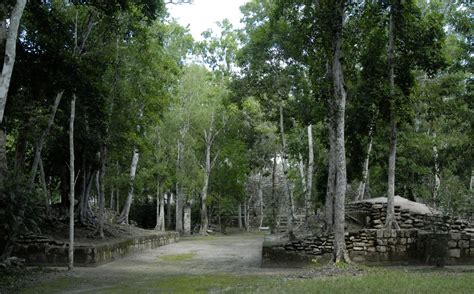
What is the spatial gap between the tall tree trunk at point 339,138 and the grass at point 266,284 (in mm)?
1163

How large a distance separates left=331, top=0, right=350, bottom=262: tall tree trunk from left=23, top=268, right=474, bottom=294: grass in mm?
1163

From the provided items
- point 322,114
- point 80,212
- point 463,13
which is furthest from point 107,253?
point 463,13

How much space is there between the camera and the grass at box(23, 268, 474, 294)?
7.80 meters

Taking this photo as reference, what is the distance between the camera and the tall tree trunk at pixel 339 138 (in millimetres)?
11314

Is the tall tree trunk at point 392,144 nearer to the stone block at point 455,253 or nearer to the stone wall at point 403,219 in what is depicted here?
the stone wall at point 403,219

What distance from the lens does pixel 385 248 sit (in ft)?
42.2

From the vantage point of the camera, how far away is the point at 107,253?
14.6 meters

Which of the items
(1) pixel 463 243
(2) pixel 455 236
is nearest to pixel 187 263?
(2) pixel 455 236

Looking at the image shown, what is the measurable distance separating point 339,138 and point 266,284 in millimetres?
4474

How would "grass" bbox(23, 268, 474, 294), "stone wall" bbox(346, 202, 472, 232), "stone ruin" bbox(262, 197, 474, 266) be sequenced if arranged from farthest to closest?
"stone wall" bbox(346, 202, 472, 232)
"stone ruin" bbox(262, 197, 474, 266)
"grass" bbox(23, 268, 474, 294)

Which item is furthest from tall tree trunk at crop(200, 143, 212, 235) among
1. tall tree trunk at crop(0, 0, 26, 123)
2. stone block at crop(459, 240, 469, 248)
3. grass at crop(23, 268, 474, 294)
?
tall tree trunk at crop(0, 0, 26, 123)

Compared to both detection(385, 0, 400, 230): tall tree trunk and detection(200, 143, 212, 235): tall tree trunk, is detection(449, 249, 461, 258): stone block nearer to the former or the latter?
detection(385, 0, 400, 230): tall tree trunk

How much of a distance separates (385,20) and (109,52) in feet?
28.9

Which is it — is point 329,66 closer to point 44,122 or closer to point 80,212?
point 44,122
